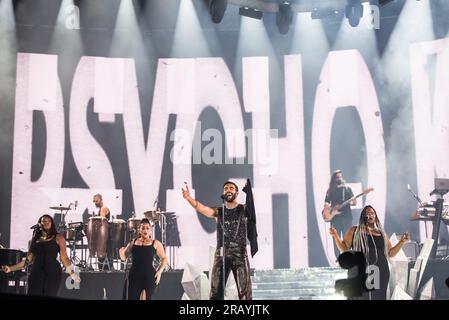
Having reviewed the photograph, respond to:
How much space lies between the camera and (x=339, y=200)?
11.6 m

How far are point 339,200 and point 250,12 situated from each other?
13.5 ft

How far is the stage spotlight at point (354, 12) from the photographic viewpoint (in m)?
12.0

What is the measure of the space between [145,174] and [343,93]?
424cm

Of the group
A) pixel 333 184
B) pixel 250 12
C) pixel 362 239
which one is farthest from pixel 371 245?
pixel 250 12

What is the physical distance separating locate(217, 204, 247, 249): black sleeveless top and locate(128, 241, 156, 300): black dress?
1.23 meters

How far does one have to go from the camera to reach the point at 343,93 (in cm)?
1255

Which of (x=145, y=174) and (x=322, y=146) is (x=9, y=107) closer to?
(x=145, y=174)

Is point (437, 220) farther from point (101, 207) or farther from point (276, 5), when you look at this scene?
point (101, 207)

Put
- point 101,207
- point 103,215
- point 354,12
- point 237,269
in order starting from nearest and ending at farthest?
point 237,269, point 103,215, point 101,207, point 354,12

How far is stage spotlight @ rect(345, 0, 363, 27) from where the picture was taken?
12016 millimetres

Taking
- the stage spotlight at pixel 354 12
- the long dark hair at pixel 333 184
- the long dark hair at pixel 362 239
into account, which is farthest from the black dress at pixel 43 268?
the stage spotlight at pixel 354 12

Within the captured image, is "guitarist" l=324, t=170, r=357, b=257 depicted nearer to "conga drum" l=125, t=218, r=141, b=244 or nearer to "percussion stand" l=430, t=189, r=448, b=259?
"percussion stand" l=430, t=189, r=448, b=259
